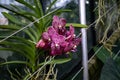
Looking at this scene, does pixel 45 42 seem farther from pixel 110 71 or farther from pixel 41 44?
pixel 110 71

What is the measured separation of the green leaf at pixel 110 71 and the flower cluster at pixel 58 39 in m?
0.31

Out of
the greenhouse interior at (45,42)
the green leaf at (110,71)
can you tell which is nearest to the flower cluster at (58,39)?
the greenhouse interior at (45,42)

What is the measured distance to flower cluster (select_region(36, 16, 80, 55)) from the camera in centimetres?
97

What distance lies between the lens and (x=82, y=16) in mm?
1052

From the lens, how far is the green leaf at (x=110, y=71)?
126 cm

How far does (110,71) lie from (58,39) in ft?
1.31

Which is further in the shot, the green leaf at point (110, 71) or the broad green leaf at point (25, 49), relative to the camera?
the green leaf at point (110, 71)

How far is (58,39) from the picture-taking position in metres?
0.97

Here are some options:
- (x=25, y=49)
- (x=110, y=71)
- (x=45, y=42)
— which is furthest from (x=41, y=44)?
(x=110, y=71)

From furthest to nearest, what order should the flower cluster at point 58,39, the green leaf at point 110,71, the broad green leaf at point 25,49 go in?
1. the green leaf at point 110,71
2. the broad green leaf at point 25,49
3. the flower cluster at point 58,39

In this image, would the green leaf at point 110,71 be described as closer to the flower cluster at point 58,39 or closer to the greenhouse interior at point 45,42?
the greenhouse interior at point 45,42

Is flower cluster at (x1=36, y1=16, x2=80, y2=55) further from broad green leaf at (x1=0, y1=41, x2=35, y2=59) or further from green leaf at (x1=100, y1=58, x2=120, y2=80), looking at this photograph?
green leaf at (x1=100, y1=58, x2=120, y2=80)

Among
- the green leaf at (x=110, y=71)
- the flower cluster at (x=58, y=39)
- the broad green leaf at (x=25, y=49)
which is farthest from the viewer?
the green leaf at (x=110, y=71)

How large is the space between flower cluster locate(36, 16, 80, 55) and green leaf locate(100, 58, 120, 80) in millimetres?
307
